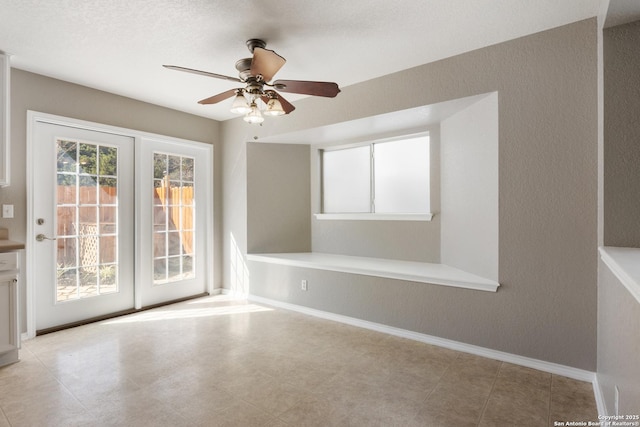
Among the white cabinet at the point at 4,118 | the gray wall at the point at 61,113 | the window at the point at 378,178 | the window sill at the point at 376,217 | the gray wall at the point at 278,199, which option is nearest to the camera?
the white cabinet at the point at 4,118

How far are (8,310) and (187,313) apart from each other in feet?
5.27

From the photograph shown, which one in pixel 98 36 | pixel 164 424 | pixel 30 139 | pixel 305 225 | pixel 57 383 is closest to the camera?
pixel 164 424

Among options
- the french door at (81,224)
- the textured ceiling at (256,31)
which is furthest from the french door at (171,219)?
the textured ceiling at (256,31)

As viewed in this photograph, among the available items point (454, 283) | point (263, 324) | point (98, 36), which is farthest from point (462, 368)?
point (98, 36)

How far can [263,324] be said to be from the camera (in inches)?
135

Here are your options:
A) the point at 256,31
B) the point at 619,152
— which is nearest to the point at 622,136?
the point at 619,152

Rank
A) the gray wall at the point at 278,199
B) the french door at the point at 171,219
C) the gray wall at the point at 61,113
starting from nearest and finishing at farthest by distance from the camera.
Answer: the gray wall at the point at 61,113 → the french door at the point at 171,219 → the gray wall at the point at 278,199

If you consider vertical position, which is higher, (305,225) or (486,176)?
(486,176)

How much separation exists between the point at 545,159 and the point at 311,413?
2.34 metres

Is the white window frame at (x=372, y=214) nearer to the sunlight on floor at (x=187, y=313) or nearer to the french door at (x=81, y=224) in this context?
the sunlight on floor at (x=187, y=313)

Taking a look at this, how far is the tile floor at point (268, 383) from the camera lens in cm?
189

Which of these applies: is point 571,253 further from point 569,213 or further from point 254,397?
point 254,397

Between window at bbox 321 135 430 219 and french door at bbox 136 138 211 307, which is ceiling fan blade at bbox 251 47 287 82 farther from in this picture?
french door at bbox 136 138 211 307

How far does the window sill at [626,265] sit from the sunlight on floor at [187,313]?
3.25m
